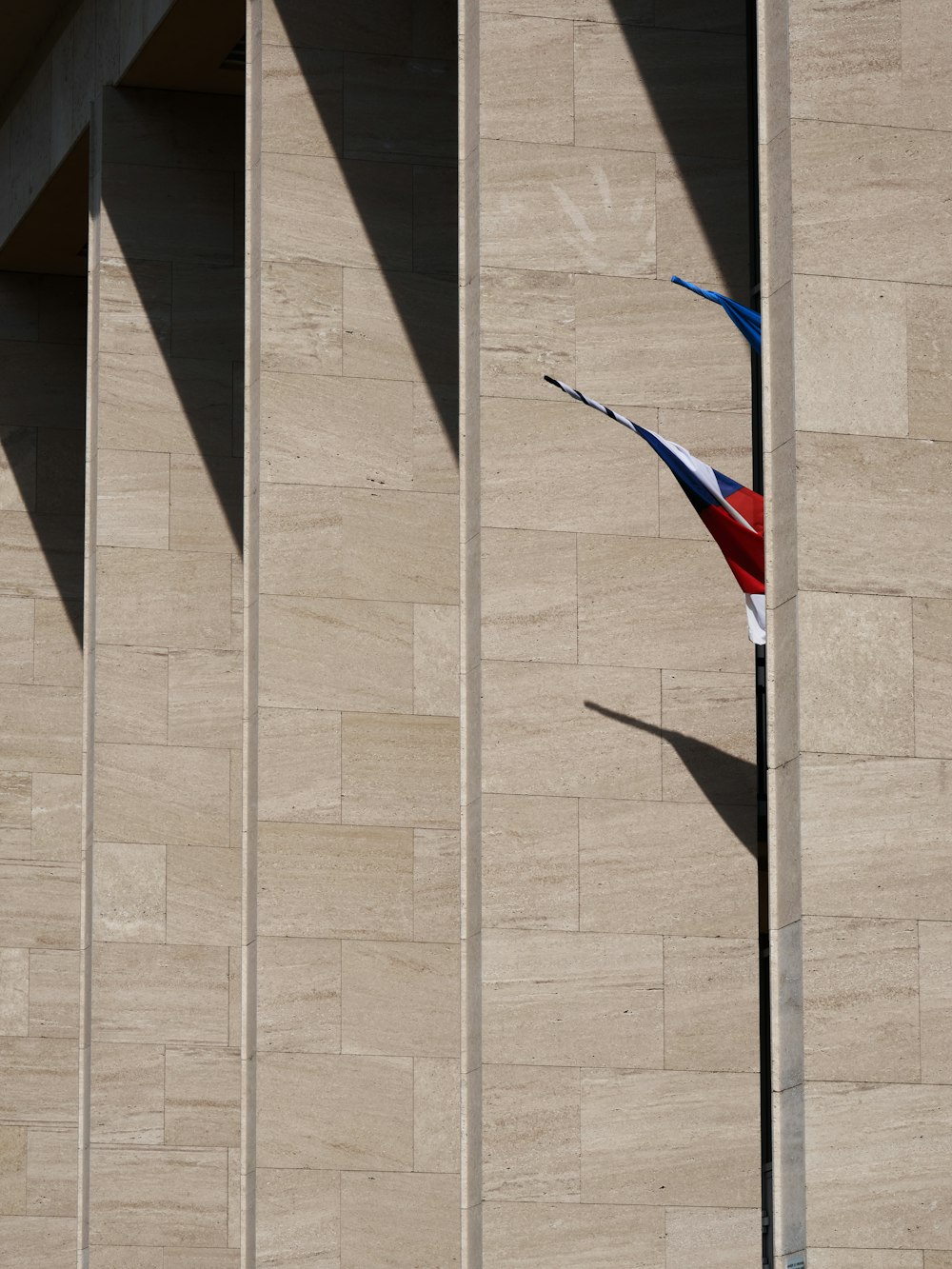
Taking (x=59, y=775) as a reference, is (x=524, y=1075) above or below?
below

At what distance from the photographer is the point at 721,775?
888 inches

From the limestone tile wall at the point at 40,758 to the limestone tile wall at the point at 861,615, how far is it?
22244mm

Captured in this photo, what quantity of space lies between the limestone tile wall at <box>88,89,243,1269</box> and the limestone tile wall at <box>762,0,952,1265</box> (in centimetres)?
1552

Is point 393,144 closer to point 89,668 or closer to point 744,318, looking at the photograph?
point 89,668

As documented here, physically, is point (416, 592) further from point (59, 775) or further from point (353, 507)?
point (59, 775)

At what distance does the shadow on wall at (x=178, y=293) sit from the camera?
31.8 m

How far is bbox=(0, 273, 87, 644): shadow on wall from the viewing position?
1554 inches

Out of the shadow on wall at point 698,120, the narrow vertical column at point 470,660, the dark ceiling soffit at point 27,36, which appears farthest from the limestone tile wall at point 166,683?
the shadow on wall at point 698,120

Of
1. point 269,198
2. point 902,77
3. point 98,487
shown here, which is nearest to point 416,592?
point 269,198

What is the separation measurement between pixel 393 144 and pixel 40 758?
532 inches

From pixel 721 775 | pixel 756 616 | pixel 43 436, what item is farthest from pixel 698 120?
pixel 43 436

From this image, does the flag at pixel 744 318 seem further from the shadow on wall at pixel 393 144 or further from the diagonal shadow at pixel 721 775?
the shadow on wall at pixel 393 144

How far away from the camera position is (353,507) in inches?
1047

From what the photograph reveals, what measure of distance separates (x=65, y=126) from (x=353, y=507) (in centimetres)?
1057
